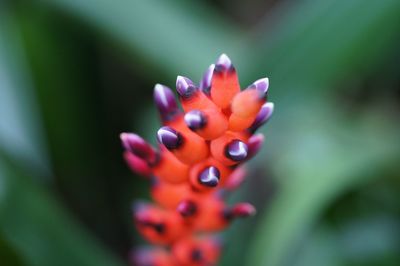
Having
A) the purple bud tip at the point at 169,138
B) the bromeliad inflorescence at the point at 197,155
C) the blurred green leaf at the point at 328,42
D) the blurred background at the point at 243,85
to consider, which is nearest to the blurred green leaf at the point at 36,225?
the blurred background at the point at 243,85

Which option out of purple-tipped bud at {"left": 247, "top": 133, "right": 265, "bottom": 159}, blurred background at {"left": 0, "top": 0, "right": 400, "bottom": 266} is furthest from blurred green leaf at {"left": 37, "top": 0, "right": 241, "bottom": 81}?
purple-tipped bud at {"left": 247, "top": 133, "right": 265, "bottom": 159}

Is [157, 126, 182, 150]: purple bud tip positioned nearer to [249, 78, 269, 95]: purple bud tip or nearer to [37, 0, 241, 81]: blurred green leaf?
[249, 78, 269, 95]: purple bud tip

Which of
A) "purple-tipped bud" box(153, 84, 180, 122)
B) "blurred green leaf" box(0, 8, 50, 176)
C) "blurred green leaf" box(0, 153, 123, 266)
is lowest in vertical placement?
"purple-tipped bud" box(153, 84, 180, 122)

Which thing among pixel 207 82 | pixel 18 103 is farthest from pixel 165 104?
pixel 18 103

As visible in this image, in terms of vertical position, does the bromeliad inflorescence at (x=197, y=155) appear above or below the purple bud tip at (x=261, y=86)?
below

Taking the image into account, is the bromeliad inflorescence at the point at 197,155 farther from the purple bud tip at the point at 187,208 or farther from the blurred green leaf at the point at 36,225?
the blurred green leaf at the point at 36,225

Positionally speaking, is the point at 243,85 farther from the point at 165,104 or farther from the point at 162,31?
the point at 165,104

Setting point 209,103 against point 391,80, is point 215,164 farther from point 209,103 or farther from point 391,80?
point 391,80

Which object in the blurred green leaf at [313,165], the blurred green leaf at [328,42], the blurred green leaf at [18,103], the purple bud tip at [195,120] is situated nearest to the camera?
the purple bud tip at [195,120]
